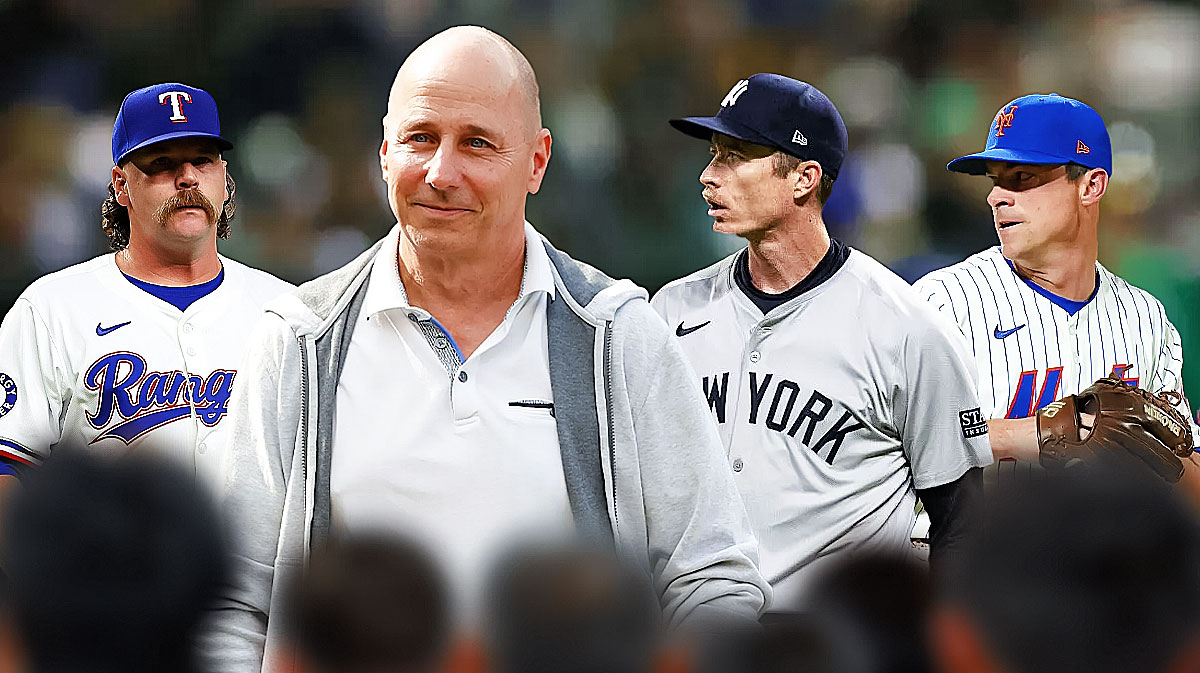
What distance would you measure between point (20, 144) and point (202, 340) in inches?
64.8

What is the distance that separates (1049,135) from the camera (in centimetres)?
332

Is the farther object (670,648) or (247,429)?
(247,429)

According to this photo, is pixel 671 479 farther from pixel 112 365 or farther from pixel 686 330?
pixel 112 365

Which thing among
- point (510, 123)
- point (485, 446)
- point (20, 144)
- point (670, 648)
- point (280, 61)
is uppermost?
point (280, 61)

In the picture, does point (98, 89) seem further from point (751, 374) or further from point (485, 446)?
point (485, 446)

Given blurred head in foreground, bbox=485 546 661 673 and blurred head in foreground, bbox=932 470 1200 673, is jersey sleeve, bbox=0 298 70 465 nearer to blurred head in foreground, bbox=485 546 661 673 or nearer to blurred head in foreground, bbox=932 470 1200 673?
blurred head in foreground, bbox=485 546 661 673

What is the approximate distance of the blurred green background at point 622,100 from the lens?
13.6 feet

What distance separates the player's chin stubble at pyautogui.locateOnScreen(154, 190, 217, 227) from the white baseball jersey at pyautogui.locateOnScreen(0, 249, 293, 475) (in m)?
0.17

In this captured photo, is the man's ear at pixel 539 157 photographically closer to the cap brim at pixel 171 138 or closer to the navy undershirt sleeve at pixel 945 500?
the navy undershirt sleeve at pixel 945 500

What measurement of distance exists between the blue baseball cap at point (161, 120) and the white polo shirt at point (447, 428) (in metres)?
1.61

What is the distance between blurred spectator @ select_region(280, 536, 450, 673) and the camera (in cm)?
104

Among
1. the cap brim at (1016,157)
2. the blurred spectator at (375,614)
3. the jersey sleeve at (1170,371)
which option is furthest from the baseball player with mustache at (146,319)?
the jersey sleeve at (1170,371)

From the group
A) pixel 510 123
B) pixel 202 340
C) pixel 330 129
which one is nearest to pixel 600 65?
pixel 330 129

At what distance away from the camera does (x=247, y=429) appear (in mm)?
1720
